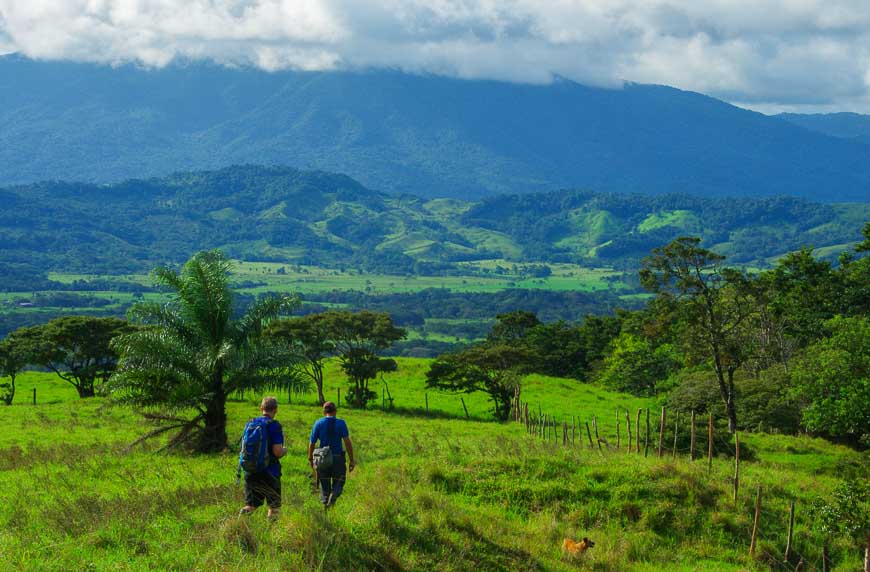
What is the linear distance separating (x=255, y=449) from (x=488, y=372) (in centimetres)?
3397

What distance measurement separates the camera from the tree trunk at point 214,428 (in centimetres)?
2228

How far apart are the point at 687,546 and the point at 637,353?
45.8m

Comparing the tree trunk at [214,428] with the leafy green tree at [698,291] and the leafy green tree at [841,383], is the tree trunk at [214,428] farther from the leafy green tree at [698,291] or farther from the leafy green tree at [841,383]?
the leafy green tree at [841,383]

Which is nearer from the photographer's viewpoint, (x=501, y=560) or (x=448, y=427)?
(x=501, y=560)

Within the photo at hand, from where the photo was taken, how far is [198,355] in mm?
22469

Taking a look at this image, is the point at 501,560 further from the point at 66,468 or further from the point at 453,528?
the point at 66,468

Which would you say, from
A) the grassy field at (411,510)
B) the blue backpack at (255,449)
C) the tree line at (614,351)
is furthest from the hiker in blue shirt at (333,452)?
the tree line at (614,351)

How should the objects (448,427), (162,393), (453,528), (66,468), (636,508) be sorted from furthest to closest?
(448,427) < (162,393) < (66,468) < (636,508) < (453,528)

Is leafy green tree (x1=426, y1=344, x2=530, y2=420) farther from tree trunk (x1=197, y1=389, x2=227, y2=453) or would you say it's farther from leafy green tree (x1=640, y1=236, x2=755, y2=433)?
tree trunk (x1=197, y1=389, x2=227, y2=453)

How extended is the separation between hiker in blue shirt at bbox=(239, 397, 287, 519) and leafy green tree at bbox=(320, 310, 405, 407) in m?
33.6

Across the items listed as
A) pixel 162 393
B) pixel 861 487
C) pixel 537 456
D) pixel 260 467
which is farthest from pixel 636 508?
pixel 162 393

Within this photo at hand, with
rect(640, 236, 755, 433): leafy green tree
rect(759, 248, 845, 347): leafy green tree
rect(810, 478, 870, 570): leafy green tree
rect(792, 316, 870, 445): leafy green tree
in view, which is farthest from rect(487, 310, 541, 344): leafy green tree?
rect(810, 478, 870, 570): leafy green tree

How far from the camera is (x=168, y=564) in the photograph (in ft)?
32.5

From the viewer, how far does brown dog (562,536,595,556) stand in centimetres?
1263
